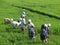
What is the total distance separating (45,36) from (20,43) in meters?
1.67

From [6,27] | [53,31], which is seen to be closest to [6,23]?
[6,27]

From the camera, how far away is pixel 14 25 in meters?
21.0

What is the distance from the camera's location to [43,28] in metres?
17.3

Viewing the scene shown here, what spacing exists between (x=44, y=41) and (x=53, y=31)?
327cm

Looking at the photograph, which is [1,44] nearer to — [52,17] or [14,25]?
[14,25]

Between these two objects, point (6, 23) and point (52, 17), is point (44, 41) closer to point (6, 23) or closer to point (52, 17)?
point (6, 23)

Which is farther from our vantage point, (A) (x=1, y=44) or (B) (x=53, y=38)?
(B) (x=53, y=38)

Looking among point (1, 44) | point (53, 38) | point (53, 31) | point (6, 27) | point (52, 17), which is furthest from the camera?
point (52, 17)

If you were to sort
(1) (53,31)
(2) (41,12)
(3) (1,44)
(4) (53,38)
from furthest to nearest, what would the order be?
1. (2) (41,12)
2. (1) (53,31)
3. (4) (53,38)
4. (3) (1,44)

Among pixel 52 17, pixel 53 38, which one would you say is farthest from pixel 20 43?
pixel 52 17

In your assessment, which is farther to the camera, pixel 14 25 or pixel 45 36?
pixel 14 25

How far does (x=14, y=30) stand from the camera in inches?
810

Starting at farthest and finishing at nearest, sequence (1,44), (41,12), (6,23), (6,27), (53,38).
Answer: (41,12) < (6,23) < (6,27) < (53,38) < (1,44)

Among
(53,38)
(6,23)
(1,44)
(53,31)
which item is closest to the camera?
(1,44)
